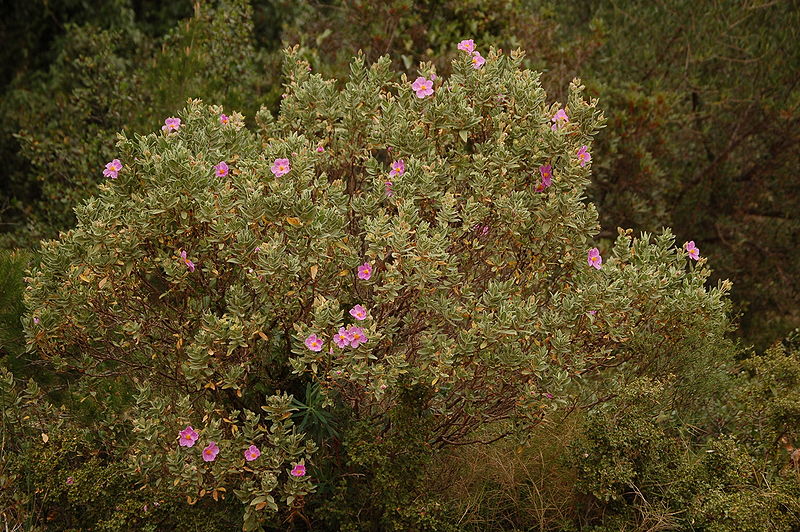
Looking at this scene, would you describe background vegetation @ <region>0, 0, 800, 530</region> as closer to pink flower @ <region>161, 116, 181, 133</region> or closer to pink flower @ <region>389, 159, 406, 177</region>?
pink flower @ <region>161, 116, 181, 133</region>

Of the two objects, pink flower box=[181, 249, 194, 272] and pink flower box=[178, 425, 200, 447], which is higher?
pink flower box=[181, 249, 194, 272]

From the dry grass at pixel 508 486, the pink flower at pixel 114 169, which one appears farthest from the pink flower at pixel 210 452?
the pink flower at pixel 114 169

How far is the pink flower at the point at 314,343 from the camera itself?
3719 millimetres

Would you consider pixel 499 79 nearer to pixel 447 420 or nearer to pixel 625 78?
pixel 447 420

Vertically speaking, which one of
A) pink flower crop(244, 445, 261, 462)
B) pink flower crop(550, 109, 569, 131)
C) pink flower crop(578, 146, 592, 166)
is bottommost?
pink flower crop(244, 445, 261, 462)

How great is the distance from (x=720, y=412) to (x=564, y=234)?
64.1 inches

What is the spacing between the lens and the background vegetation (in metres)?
4.20

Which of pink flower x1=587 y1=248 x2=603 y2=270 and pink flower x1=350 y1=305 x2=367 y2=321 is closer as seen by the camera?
pink flower x1=350 y1=305 x2=367 y2=321

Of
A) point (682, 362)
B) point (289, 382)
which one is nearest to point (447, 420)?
point (289, 382)

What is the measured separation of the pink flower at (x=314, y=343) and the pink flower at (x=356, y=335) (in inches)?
4.8

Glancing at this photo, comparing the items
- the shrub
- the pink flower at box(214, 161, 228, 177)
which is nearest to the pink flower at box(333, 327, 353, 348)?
the pink flower at box(214, 161, 228, 177)

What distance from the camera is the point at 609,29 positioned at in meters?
8.89

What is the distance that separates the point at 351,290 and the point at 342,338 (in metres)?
0.51

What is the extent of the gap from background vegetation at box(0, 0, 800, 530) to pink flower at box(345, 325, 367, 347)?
420 mm
